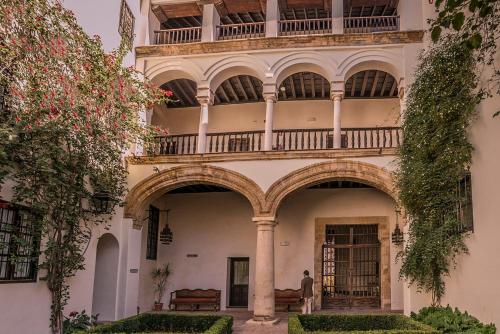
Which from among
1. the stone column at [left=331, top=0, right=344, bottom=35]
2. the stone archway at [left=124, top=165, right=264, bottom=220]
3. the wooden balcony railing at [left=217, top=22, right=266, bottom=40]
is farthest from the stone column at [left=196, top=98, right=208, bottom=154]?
the stone column at [left=331, top=0, right=344, bottom=35]

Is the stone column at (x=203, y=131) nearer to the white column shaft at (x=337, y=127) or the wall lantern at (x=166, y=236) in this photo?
the white column shaft at (x=337, y=127)

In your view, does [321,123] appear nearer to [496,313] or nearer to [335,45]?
[335,45]

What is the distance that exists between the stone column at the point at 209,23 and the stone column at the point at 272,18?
1420 mm

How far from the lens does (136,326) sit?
8539mm

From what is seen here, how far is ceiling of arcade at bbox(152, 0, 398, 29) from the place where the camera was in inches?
518

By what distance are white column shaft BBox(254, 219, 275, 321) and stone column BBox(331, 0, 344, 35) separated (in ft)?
16.8

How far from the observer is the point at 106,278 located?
1170 cm

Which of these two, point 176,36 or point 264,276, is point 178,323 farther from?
point 176,36

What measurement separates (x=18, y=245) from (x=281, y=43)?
303 inches

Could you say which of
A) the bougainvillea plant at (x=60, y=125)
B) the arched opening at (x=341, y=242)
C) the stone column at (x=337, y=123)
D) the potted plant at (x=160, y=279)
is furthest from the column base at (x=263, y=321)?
the stone column at (x=337, y=123)

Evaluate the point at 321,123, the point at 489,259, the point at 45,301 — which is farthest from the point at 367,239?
the point at 45,301

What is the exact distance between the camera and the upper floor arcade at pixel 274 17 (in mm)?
12484

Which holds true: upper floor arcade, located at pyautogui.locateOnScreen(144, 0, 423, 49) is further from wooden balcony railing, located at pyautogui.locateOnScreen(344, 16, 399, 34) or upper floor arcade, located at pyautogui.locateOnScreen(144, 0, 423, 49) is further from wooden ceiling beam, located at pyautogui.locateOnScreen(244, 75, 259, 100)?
wooden ceiling beam, located at pyautogui.locateOnScreen(244, 75, 259, 100)

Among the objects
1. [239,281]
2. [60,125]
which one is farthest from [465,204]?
[239,281]
